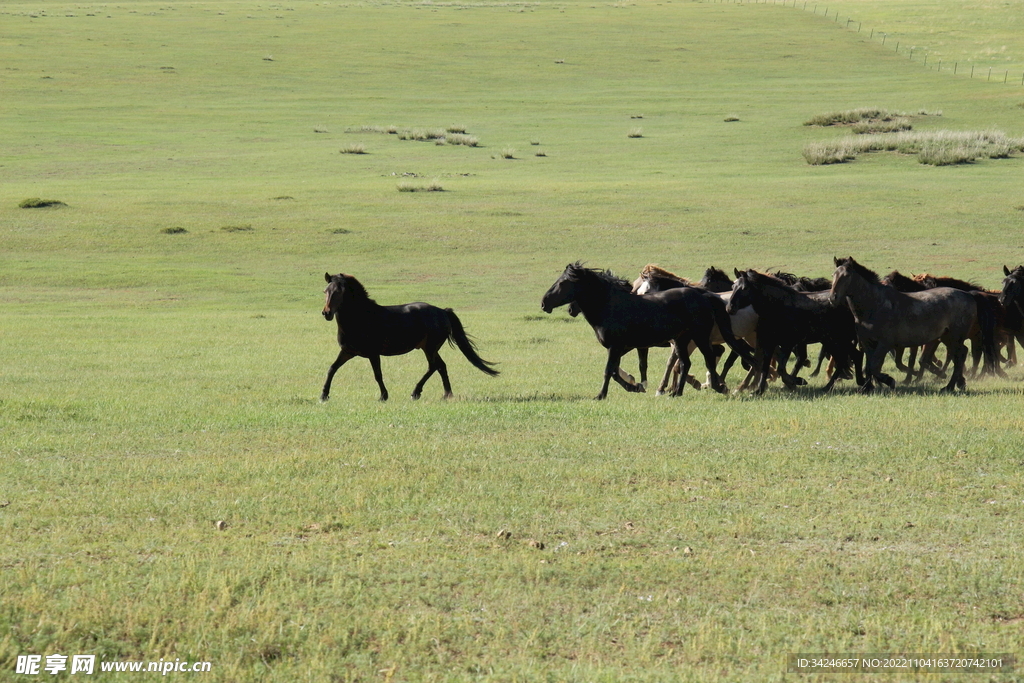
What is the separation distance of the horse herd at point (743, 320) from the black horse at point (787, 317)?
0.01 meters

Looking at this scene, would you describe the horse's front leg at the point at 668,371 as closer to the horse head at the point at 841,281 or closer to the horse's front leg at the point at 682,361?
the horse's front leg at the point at 682,361

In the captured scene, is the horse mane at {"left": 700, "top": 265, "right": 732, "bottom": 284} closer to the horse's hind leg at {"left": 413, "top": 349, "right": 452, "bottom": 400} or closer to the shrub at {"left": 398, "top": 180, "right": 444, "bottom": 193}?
the horse's hind leg at {"left": 413, "top": 349, "right": 452, "bottom": 400}

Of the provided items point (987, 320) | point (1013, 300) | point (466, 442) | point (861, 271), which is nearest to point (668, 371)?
point (861, 271)

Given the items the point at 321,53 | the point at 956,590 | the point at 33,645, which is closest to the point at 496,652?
the point at 33,645

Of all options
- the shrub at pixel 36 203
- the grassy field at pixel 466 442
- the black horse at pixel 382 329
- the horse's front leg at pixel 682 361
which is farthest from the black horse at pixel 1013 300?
the shrub at pixel 36 203

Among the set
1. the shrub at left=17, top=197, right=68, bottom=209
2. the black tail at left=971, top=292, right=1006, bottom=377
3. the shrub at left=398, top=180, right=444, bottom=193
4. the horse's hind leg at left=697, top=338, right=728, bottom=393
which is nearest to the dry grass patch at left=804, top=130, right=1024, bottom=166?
the shrub at left=398, top=180, right=444, bottom=193

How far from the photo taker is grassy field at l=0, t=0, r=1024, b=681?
646 centimetres

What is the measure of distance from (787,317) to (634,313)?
2216 millimetres

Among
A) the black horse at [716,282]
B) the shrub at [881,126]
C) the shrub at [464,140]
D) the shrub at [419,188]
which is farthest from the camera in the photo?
the shrub at [464,140]

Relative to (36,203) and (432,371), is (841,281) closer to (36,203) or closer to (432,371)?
(432,371)

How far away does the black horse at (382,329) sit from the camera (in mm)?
14961

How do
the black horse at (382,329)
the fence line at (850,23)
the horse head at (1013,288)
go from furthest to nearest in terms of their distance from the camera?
the fence line at (850,23) < the horse head at (1013,288) < the black horse at (382,329)

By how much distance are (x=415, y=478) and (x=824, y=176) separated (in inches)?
1599

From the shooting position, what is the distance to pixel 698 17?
122125 mm
